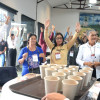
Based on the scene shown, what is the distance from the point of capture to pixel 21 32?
21.2ft

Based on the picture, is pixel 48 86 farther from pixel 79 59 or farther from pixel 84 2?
pixel 84 2

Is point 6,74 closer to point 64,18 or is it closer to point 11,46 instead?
point 11,46

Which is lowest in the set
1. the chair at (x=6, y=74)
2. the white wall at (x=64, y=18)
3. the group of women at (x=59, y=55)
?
the chair at (x=6, y=74)

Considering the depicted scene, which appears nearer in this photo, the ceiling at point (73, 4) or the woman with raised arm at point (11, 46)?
the woman with raised arm at point (11, 46)

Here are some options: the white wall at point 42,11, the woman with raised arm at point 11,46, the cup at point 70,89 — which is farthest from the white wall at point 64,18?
the cup at point 70,89

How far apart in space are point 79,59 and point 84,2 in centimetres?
1016

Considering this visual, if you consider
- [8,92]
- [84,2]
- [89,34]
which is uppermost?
[84,2]

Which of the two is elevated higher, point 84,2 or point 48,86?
point 84,2

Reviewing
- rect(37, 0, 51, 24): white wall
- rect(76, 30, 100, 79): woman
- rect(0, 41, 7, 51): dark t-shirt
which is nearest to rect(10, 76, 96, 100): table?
rect(76, 30, 100, 79): woman

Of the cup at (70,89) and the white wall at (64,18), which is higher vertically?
the white wall at (64,18)

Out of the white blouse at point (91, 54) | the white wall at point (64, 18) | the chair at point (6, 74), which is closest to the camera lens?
the chair at point (6, 74)

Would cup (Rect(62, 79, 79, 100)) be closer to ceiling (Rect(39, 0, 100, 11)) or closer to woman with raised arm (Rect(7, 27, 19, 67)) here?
woman with raised arm (Rect(7, 27, 19, 67))

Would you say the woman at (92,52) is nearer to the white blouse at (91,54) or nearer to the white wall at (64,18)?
the white blouse at (91,54)

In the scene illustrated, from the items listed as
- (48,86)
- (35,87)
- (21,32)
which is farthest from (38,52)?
(21,32)
